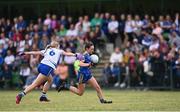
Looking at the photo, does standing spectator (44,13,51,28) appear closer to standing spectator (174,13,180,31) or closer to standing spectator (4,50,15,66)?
standing spectator (4,50,15,66)

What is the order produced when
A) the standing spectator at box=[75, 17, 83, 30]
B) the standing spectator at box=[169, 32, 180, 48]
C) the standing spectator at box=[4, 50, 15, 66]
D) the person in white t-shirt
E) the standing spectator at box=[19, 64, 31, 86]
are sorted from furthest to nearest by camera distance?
the standing spectator at box=[75, 17, 83, 30] < the person in white t-shirt < the standing spectator at box=[4, 50, 15, 66] < the standing spectator at box=[19, 64, 31, 86] < the standing spectator at box=[169, 32, 180, 48]

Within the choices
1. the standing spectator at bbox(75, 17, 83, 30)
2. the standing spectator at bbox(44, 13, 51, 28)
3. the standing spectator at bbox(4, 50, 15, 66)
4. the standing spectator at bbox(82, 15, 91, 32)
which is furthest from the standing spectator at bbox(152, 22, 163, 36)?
the standing spectator at bbox(4, 50, 15, 66)

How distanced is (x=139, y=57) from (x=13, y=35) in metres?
7.21

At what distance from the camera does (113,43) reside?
31438mm

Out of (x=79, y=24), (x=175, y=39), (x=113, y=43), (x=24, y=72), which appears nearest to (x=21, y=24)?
(x=79, y=24)

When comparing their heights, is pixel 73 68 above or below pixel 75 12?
below

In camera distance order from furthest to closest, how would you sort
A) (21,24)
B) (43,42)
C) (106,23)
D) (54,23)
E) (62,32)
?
1. (21,24)
2. (54,23)
3. (62,32)
4. (43,42)
5. (106,23)

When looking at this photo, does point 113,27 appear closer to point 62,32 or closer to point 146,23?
point 146,23

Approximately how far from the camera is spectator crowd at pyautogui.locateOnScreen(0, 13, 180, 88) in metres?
28.5

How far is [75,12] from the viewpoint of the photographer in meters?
34.9

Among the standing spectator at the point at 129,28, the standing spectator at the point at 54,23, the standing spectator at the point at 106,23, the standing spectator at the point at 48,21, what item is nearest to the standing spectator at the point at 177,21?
the standing spectator at the point at 129,28

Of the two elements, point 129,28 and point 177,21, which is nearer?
point 177,21

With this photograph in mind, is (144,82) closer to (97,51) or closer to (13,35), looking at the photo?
(97,51)

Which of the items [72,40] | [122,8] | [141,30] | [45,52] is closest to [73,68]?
[72,40]
